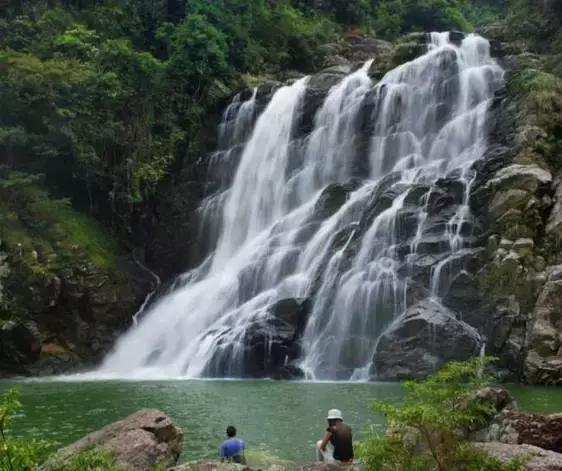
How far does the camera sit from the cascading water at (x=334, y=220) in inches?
980

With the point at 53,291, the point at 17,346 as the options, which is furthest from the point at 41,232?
the point at 17,346

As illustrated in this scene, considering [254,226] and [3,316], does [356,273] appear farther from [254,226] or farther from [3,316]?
[3,316]

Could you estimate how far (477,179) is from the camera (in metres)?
27.6

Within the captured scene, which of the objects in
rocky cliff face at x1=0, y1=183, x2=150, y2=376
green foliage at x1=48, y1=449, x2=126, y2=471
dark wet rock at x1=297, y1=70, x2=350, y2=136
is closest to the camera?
green foliage at x1=48, y1=449, x2=126, y2=471

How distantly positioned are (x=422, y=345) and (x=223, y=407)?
7583 millimetres

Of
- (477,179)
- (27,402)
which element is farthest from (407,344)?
(27,402)

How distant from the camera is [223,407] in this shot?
57.9ft

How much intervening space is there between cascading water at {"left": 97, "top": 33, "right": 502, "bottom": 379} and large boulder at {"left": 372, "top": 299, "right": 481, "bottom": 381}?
3.53ft

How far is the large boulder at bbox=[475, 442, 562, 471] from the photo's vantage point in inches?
279

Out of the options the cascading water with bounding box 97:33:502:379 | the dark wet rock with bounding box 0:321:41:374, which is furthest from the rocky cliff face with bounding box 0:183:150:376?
the cascading water with bounding box 97:33:502:379

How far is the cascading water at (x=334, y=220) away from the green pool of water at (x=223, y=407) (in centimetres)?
348

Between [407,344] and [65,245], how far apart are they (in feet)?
59.8

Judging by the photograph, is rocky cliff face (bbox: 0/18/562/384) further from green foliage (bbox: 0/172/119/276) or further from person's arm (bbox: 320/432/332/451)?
person's arm (bbox: 320/432/332/451)

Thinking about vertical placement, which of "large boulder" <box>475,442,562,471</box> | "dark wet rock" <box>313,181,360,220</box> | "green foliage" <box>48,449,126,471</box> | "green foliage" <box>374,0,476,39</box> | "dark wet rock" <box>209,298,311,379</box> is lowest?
"dark wet rock" <box>209,298,311,379</box>
